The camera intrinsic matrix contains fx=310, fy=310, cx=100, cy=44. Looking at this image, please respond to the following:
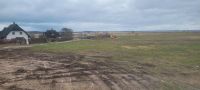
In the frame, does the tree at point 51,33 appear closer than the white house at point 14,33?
No

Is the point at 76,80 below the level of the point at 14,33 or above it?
below

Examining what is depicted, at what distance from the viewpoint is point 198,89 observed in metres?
14.8

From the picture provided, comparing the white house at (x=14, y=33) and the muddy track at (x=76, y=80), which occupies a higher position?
the white house at (x=14, y=33)

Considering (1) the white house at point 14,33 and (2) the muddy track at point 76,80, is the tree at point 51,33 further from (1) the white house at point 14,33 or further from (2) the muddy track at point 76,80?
(2) the muddy track at point 76,80

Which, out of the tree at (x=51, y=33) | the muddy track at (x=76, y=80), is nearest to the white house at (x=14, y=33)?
the tree at (x=51, y=33)

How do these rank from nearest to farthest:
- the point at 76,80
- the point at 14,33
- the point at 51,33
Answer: the point at 76,80, the point at 14,33, the point at 51,33

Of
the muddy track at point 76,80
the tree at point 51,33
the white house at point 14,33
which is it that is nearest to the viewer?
the muddy track at point 76,80

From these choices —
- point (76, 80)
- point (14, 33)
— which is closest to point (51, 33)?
point (14, 33)

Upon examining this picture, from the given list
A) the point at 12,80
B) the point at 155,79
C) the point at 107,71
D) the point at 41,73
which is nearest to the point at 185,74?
the point at 155,79

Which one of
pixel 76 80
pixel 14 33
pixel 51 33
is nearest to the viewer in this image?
pixel 76 80

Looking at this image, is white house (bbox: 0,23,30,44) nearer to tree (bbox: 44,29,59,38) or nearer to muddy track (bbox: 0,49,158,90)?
tree (bbox: 44,29,59,38)

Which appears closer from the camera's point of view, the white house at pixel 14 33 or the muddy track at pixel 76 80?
the muddy track at pixel 76 80

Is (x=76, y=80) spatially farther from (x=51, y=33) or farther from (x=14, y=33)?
(x=51, y=33)

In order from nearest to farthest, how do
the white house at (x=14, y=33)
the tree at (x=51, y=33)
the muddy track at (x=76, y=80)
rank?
the muddy track at (x=76, y=80) < the white house at (x=14, y=33) < the tree at (x=51, y=33)
